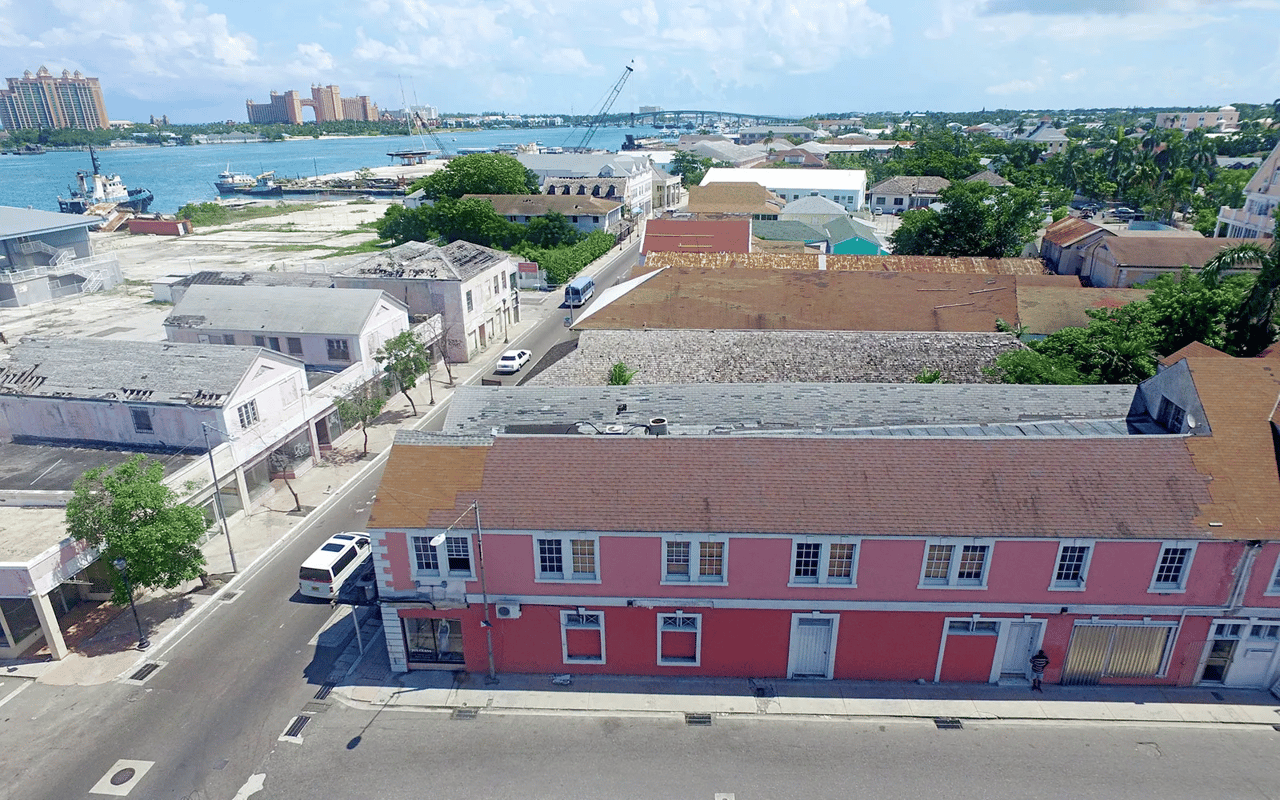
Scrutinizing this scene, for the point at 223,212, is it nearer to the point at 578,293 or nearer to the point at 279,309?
the point at 578,293

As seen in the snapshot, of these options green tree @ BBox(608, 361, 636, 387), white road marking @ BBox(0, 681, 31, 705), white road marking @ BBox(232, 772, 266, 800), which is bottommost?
white road marking @ BBox(0, 681, 31, 705)

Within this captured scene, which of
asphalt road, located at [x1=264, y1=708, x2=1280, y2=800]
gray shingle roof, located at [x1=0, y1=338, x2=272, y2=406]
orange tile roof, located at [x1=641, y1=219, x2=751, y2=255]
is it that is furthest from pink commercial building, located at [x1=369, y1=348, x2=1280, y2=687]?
orange tile roof, located at [x1=641, y1=219, x2=751, y2=255]

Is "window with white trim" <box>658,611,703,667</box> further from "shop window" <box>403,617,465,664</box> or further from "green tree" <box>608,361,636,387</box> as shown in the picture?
"green tree" <box>608,361,636,387</box>

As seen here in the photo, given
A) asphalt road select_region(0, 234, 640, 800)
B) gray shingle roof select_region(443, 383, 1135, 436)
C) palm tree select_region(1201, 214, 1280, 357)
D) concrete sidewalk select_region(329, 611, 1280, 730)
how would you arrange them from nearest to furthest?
asphalt road select_region(0, 234, 640, 800) → concrete sidewalk select_region(329, 611, 1280, 730) → gray shingle roof select_region(443, 383, 1135, 436) → palm tree select_region(1201, 214, 1280, 357)

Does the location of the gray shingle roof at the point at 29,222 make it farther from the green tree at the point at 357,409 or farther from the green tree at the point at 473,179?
the green tree at the point at 357,409

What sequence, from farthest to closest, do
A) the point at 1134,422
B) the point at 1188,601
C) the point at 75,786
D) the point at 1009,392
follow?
the point at 1009,392, the point at 1134,422, the point at 1188,601, the point at 75,786

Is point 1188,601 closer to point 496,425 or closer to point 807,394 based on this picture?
point 807,394

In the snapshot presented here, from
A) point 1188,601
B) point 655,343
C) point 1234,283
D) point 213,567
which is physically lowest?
point 213,567

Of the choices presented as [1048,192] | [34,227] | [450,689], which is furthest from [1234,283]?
[34,227]
